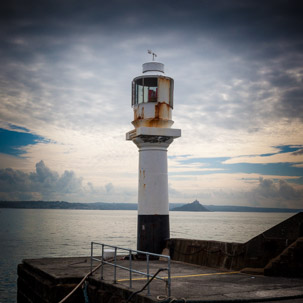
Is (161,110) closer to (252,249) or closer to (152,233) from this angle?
(152,233)

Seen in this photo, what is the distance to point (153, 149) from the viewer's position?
15.2 metres

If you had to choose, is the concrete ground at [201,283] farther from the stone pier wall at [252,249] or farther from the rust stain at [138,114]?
the rust stain at [138,114]

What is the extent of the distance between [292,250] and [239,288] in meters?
2.25

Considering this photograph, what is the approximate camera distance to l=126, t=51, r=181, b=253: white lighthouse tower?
1497cm

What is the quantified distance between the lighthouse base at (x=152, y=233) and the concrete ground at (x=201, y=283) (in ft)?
4.03

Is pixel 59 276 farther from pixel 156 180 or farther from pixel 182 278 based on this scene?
pixel 156 180

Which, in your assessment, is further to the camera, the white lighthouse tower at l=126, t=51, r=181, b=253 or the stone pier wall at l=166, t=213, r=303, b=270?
the white lighthouse tower at l=126, t=51, r=181, b=253

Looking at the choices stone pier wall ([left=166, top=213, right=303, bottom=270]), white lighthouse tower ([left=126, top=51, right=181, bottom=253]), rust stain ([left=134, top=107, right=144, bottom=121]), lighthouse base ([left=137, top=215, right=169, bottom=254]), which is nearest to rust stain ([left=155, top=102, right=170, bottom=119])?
white lighthouse tower ([left=126, top=51, right=181, bottom=253])

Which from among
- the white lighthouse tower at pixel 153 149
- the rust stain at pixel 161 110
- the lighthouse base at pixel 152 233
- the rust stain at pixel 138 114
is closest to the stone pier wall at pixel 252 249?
the lighthouse base at pixel 152 233

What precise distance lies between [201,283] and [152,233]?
5155 millimetres

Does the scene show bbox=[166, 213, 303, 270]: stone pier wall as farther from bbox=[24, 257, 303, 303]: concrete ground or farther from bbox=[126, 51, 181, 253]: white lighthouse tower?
bbox=[126, 51, 181, 253]: white lighthouse tower

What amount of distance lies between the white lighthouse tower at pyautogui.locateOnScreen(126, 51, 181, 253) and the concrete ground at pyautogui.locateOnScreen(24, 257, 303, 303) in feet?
5.01

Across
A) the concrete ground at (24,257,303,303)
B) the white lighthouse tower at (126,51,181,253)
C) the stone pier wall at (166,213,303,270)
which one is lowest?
the concrete ground at (24,257,303,303)

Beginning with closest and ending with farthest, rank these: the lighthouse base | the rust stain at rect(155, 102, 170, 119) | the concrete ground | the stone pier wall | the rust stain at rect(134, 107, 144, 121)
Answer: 1. the concrete ground
2. the stone pier wall
3. the lighthouse base
4. the rust stain at rect(155, 102, 170, 119)
5. the rust stain at rect(134, 107, 144, 121)
